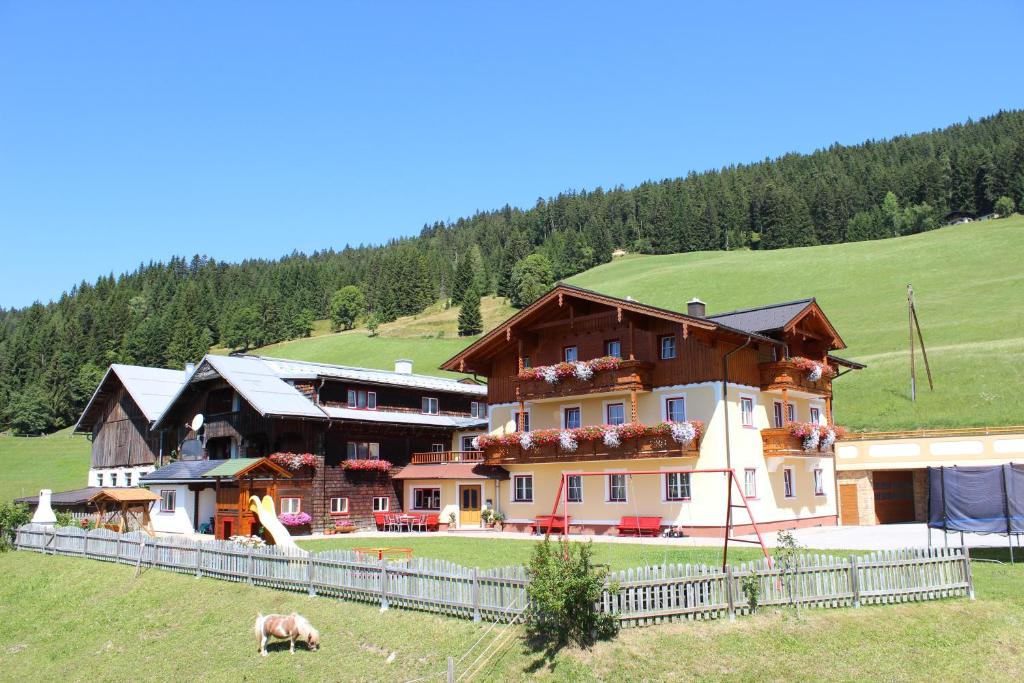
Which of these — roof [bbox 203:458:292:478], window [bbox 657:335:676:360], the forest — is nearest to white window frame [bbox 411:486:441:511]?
roof [bbox 203:458:292:478]

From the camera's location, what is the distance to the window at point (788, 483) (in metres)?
34.8

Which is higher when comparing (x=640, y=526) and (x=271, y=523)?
(x=271, y=523)

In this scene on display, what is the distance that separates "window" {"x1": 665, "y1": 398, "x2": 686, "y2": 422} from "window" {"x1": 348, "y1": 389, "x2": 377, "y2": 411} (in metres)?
18.2

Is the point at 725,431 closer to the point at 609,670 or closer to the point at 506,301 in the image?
the point at 609,670

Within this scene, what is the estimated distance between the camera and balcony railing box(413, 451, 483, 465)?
41031mm

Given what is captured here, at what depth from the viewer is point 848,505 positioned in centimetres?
3750

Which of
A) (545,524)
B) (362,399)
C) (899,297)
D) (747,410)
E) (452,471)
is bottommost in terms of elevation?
(545,524)

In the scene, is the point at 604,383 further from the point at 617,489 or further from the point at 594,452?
the point at 617,489

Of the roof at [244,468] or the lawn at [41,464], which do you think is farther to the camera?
the lawn at [41,464]

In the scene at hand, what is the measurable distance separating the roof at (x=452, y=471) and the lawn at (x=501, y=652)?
1577cm

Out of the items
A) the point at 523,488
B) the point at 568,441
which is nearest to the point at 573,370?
the point at 568,441

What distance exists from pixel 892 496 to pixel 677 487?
12234 mm

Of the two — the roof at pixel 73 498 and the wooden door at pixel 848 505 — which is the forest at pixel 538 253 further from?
the wooden door at pixel 848 505

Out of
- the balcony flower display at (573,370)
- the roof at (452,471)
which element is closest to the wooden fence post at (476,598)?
the balcony flower display at (573,370)
